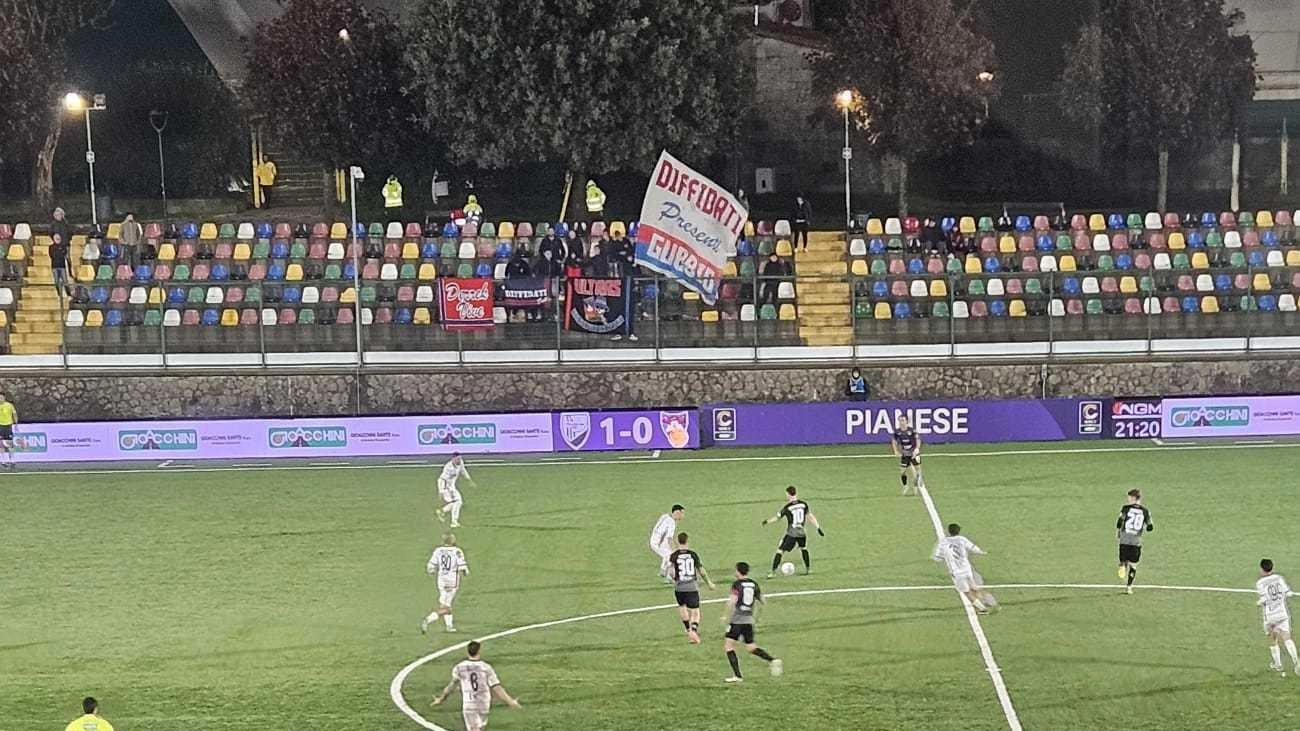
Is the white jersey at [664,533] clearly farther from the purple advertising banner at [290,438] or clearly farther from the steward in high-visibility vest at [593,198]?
the steward in high-visibility vest at [593,198]

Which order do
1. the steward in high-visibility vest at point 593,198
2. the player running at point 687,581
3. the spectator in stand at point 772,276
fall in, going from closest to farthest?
the player running at point 687,581 → the spectator in stand at point 772,276 → the steward in high-visibility vest at point 593,198

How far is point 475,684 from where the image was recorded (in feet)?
60.6

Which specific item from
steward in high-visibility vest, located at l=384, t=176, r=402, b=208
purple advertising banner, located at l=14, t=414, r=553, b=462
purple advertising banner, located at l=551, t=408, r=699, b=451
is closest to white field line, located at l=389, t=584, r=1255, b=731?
purple advertising banner, located at l=551, t=408, r=699, b=451

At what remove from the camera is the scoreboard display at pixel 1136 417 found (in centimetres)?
3688

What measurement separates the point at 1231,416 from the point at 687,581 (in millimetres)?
19219

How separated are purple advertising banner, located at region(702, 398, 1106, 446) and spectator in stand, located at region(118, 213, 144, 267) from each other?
51.3 ft

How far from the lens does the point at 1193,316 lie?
127 ft

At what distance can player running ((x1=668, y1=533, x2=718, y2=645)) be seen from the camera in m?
22.2

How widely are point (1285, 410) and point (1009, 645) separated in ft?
56.6

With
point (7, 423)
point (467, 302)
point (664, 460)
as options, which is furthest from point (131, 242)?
point (664, 460)

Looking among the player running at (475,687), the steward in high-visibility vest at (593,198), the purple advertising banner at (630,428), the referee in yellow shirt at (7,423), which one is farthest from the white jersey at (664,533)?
the steward in high-visibility vest at (593,198)

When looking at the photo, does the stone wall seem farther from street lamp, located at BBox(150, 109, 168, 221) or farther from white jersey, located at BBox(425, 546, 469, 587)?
white jersey, located at BBox(425, 546, 469, 587)

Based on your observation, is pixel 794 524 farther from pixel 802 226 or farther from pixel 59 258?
pixel 59 258

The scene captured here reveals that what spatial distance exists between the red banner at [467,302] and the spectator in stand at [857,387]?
8.58 metres
